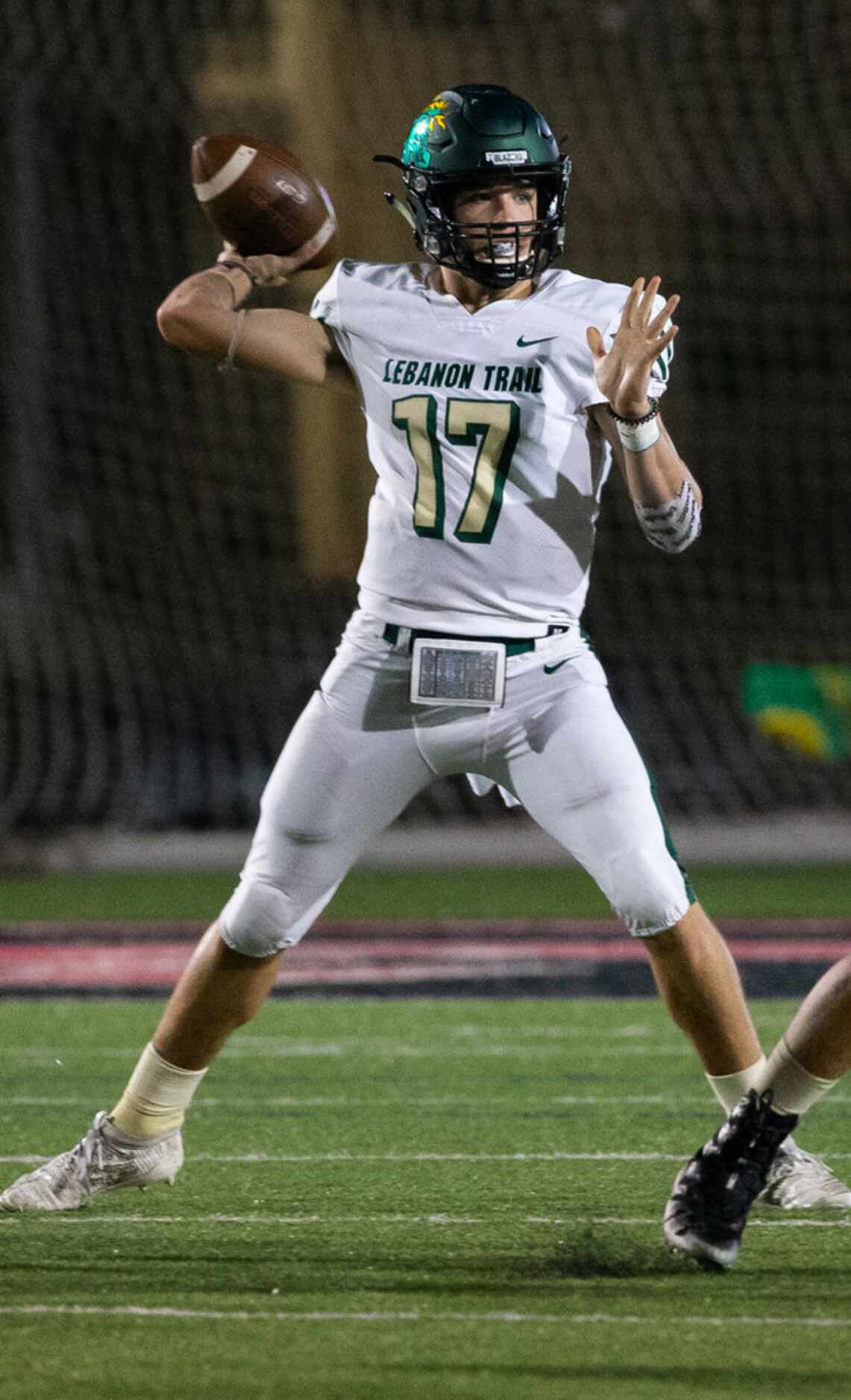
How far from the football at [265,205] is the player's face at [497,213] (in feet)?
1.34

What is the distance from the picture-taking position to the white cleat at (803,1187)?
12.3 ft

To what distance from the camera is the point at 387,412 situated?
12.1ft

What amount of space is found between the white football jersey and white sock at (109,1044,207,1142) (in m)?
0.86

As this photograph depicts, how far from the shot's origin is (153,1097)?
379 cm

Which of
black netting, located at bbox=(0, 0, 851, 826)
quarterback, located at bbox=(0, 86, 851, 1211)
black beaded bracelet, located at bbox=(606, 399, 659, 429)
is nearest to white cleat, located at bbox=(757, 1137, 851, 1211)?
quarterback, located at bbox=(0, 86, 851, 1211)

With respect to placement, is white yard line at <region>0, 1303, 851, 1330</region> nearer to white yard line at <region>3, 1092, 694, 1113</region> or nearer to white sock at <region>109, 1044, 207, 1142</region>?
white sock at <region>109, 1044, 207, 1142</region>

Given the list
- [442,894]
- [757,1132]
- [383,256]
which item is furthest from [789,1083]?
[383,256]

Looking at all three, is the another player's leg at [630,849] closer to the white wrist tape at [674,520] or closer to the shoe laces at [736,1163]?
the shoe laces at [736,1163]

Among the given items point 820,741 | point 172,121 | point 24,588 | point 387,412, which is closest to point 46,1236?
point 387,412

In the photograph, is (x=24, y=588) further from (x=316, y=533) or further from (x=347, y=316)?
(x=347, y=316)

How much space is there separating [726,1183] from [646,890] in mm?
452

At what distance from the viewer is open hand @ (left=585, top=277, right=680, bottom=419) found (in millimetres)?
3383

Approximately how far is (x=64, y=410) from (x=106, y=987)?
683 centimetres

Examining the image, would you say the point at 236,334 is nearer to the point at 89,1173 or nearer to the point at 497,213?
the point at 497,213
